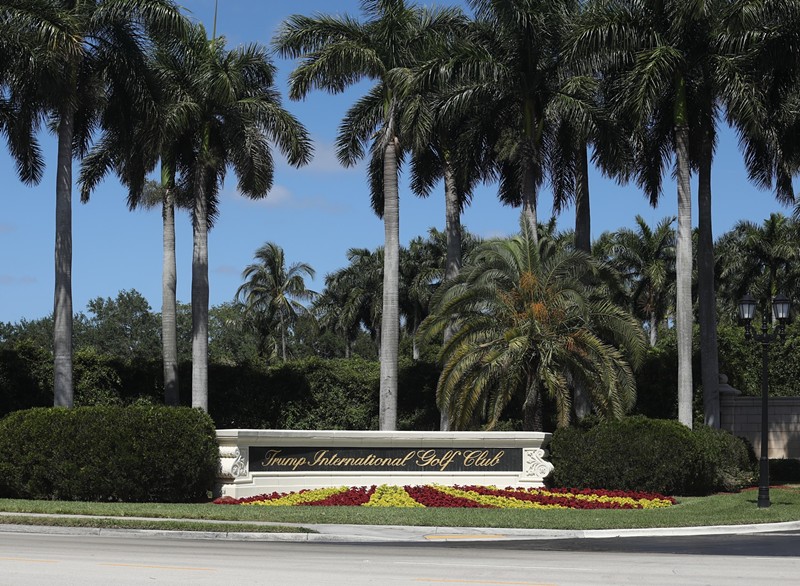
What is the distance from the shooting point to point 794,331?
46.6m

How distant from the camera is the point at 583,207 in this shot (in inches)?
1416

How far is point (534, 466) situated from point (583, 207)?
11.2m

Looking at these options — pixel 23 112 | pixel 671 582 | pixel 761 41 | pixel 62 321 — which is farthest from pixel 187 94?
pixel 671 582

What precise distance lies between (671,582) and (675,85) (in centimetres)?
2313

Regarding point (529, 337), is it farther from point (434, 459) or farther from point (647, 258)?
point (647, 258)

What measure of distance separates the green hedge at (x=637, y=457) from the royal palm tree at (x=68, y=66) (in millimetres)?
13538

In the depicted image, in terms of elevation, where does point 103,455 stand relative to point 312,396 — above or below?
below

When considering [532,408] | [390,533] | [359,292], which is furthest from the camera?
[359,292]

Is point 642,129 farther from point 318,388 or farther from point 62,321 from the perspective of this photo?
point 62,321

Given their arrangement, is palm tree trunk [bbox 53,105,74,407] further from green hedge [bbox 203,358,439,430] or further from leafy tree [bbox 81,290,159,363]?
leafy tree [bbox 81,290,159,363]

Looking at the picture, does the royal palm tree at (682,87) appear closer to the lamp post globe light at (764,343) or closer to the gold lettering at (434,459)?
the lamp post globe light at (764,343)

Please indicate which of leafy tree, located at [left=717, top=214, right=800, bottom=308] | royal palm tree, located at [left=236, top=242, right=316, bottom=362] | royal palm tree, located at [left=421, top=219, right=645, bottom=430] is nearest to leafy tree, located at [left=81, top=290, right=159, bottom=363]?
royal palm tree, located at [left=236, top=242, right=316, bottom=362]

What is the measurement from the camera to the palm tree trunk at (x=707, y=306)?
32500mm

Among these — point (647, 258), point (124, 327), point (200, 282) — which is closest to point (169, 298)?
point (200, 282)
